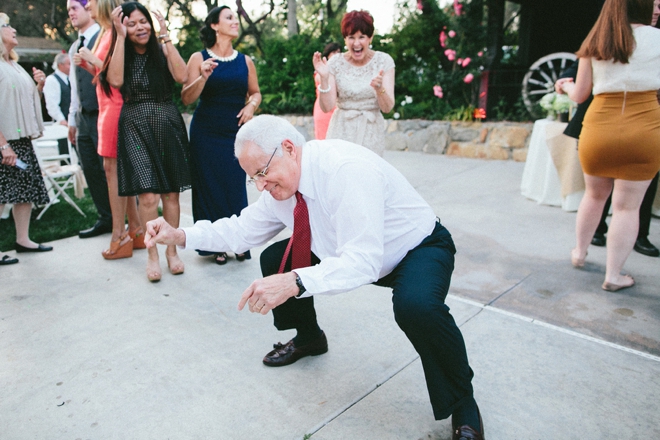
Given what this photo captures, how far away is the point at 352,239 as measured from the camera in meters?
1.66

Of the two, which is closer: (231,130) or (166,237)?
(166,237)

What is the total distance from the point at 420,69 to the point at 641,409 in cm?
803

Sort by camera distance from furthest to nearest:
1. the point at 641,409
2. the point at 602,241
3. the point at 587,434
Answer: the point at 602,241
the point at 641,409
the point at 587,434

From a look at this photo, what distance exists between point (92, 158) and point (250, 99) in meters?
1.64

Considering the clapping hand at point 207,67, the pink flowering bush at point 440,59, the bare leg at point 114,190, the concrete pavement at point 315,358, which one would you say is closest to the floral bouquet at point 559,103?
the concrete pavement at point 315,358

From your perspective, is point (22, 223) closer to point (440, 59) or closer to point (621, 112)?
point (621, 112)

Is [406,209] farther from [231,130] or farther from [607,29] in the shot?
[231,130]

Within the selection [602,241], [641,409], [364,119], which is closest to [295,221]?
[641,409]

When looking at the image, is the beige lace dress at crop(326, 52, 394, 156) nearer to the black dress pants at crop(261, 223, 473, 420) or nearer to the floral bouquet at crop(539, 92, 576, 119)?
the black dress pants at crop(261, 223, 473, 420)

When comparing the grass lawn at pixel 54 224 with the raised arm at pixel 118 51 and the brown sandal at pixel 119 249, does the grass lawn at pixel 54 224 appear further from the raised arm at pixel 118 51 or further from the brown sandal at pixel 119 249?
the raised arm at pixel 118 51

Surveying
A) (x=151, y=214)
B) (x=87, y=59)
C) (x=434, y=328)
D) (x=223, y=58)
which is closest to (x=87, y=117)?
(x=87, y=59)

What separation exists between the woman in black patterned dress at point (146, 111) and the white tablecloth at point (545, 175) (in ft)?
11.4

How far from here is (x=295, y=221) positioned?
1924 millimetres

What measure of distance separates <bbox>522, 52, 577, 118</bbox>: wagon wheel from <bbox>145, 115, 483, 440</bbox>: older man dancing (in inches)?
245
